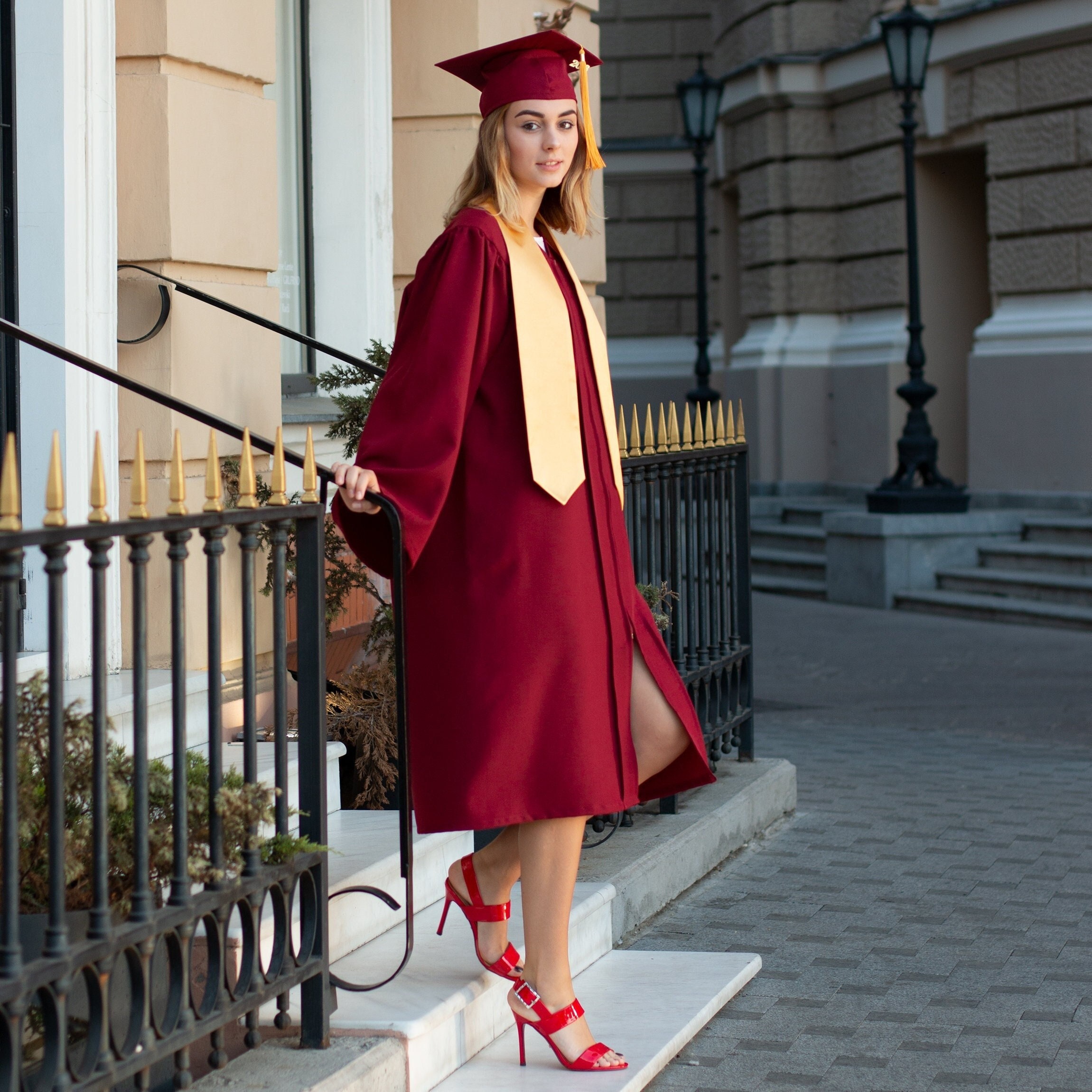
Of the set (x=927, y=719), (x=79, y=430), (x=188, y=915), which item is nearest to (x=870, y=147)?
(x=927, y=719)

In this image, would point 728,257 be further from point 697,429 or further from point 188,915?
point 188,915

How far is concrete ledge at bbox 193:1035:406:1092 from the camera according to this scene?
287cm

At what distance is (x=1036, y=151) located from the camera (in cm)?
A: 1423

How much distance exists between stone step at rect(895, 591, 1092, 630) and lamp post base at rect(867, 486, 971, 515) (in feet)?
2.41

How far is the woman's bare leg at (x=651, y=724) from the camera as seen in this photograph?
347 centimetres

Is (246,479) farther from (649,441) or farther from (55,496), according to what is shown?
(649,441)

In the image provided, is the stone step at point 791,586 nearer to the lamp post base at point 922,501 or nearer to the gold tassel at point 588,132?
the lamp post base at point 922,501

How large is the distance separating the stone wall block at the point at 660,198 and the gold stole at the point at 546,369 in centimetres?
1786

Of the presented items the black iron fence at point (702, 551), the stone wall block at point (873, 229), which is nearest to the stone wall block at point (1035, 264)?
the stone wall block at point (873, 229)

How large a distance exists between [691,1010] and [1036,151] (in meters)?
11.8

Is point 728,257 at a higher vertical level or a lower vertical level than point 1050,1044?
higher

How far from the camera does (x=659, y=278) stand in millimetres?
20969

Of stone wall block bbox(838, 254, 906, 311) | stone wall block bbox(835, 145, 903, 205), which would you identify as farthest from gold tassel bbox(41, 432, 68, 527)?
stone wall block bbox(835, 145, 903, 205)

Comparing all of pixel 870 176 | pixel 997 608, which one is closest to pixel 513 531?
pixel 997 608
